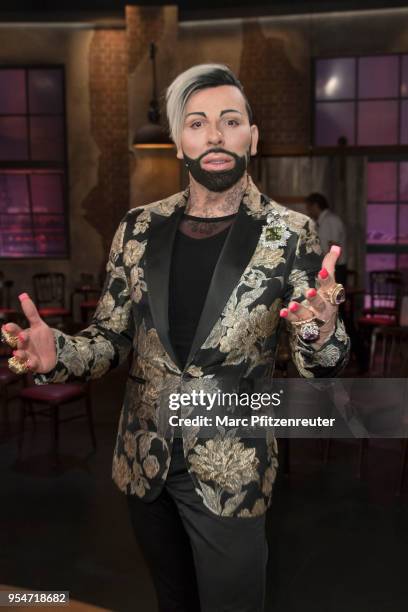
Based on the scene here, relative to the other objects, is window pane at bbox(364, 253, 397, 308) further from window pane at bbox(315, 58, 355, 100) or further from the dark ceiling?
the dark ceiling

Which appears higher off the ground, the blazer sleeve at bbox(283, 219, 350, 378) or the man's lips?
the man's lips

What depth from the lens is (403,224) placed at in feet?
26.0

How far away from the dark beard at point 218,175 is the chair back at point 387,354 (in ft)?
7.94

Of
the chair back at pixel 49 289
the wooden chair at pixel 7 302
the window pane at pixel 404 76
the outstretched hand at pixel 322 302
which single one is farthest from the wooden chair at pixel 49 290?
the outstretched hand at pixel 322 302

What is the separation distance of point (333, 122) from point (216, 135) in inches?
274

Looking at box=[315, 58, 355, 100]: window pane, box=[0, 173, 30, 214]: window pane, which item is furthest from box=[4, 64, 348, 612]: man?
box=[0, 173, 30, 214]: window pane

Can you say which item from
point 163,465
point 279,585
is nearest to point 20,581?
point 279,585

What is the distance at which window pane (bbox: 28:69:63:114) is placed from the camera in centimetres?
849

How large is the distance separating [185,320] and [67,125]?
7556 mm

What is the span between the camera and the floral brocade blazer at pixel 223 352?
4.45 feet

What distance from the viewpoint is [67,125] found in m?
8.52

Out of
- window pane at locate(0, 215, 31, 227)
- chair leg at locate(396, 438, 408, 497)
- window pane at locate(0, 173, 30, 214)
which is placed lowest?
chair leg at locate(396, 438, 408, 497)

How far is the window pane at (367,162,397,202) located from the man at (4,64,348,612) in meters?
6.77

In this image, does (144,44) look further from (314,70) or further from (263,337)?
(263,337)
